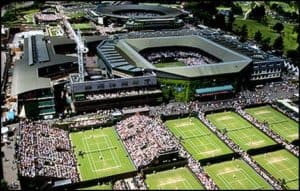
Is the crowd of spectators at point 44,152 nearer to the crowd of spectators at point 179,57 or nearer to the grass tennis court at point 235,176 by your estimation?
the grass tennis court at point 235,176

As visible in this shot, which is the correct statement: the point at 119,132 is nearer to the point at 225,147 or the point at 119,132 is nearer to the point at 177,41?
the point at 225,147

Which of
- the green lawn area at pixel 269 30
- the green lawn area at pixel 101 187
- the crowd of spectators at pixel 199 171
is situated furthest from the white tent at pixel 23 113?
the green lawn area at pixel 269 30

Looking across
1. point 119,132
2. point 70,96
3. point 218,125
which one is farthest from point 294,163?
point 70,96

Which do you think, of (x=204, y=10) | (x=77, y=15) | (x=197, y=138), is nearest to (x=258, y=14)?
(x=204, y=10)

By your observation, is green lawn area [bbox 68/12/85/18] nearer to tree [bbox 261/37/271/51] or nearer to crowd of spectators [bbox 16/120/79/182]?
tree [bbox 261/37/271/51]

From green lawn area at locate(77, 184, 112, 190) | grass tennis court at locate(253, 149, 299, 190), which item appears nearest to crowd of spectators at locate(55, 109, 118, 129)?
green lawn area at locate(77, 184, 112, 190)

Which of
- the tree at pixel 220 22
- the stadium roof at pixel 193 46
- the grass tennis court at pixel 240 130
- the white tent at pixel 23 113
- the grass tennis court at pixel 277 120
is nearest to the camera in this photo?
the grass tennis court at pixel 240 130

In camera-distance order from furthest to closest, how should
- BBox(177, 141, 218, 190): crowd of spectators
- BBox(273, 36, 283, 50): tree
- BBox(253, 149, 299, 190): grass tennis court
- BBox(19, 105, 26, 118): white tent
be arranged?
BBox(273, 36, 283, 50): tree → BBox(19, 105, 26, 118): white tent → BBox(253, 149, 299, 190): grass tennis court → BBox(177, 141, 218, 190): crowd of spectators
